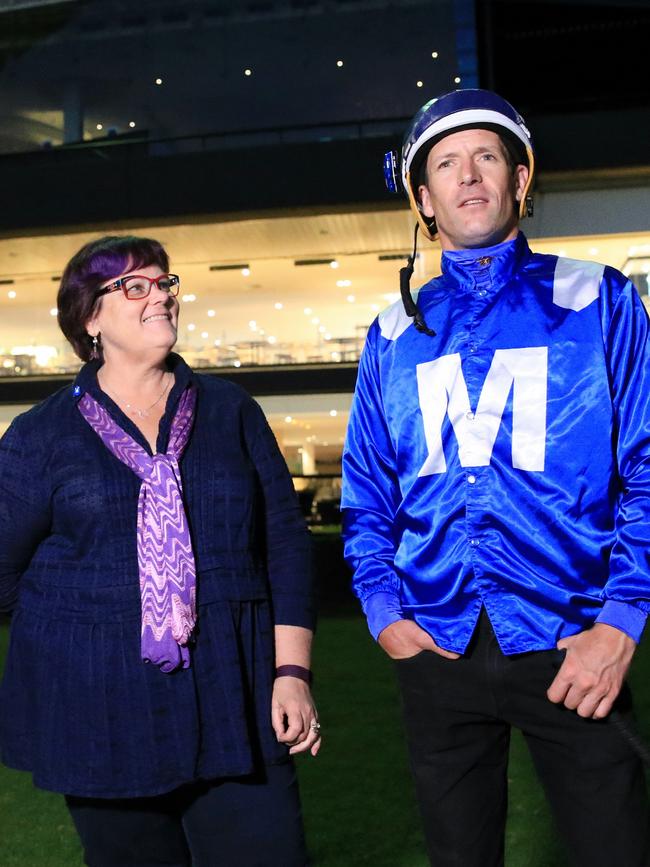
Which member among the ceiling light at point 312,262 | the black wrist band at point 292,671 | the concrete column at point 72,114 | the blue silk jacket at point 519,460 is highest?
the concrete column at point 72,114

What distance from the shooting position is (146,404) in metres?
2.25

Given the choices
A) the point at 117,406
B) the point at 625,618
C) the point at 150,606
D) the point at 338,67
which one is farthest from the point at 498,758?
the point at 338,67

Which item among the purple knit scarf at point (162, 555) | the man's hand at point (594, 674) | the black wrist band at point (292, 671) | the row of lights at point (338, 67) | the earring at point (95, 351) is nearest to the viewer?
the man's hand at point (594, 674)

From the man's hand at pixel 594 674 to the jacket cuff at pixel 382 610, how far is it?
346 mm

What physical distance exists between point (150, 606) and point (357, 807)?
246cm

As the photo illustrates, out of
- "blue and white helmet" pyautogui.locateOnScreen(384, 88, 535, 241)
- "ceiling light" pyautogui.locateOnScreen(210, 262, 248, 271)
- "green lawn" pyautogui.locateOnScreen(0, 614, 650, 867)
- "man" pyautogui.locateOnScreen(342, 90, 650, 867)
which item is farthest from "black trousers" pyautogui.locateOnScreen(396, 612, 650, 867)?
"ceiling light" pyautogui.locateOnScreen(210, 262, 248, 271)

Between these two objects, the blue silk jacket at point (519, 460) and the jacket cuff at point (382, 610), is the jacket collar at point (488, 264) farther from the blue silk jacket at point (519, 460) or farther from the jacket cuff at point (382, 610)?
the jacket cuff at point (382, 610)

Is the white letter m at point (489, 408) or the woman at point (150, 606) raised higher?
the white letter m at point (489, 408)

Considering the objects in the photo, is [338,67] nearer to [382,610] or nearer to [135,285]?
[135,285]

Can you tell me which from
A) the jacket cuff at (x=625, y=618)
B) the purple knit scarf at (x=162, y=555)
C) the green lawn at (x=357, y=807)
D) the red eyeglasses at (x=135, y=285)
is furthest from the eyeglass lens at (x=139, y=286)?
the green lawn at (x=357, y=807)

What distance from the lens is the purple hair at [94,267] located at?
87.7 inches

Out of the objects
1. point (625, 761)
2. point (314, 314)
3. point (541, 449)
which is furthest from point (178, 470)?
point (314, 314)

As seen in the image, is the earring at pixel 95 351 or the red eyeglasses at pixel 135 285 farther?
the earring at pixel 95 351

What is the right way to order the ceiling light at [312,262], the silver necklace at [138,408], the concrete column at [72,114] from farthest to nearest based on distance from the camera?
the ceiling light at [312,262] < the concrete column at [72,114] < the silver necklace at [138,408]
